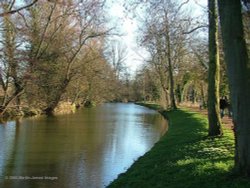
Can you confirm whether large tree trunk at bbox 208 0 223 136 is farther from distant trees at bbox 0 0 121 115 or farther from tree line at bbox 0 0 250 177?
distant trees at bbox 0 0 121 115

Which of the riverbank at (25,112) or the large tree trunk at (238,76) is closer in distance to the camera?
the large tree trunk at (238,76)

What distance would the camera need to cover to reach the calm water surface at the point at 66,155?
12320 millimetres

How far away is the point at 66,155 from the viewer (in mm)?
16500

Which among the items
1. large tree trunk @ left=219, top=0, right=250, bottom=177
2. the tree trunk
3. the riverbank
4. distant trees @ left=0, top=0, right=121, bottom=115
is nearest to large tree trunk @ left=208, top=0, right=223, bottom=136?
large tree trunk @ left=219, top=0, right=250, bottom=177

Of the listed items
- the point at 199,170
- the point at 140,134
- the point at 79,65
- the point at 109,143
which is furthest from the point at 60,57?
the point at 199,170

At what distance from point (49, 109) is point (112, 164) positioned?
28673mm

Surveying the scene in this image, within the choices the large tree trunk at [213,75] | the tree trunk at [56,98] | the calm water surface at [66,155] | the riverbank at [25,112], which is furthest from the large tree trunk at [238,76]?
the tree trunk at [56,98]

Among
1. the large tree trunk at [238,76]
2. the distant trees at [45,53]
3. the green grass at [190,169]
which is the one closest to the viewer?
the large tree trunk at [238,76]

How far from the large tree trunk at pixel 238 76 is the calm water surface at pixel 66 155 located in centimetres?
492

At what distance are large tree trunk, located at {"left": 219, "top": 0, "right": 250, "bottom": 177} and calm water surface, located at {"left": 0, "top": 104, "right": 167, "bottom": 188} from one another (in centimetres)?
492

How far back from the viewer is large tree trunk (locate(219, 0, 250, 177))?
7.82 metres

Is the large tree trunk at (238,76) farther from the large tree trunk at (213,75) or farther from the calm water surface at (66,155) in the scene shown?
the large tree trunk at (213,75)

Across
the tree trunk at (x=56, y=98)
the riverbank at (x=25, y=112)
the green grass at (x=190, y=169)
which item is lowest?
the green grass at (x=190, y=169)

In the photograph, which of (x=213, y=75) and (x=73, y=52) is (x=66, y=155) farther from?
(x=73, y=52)
